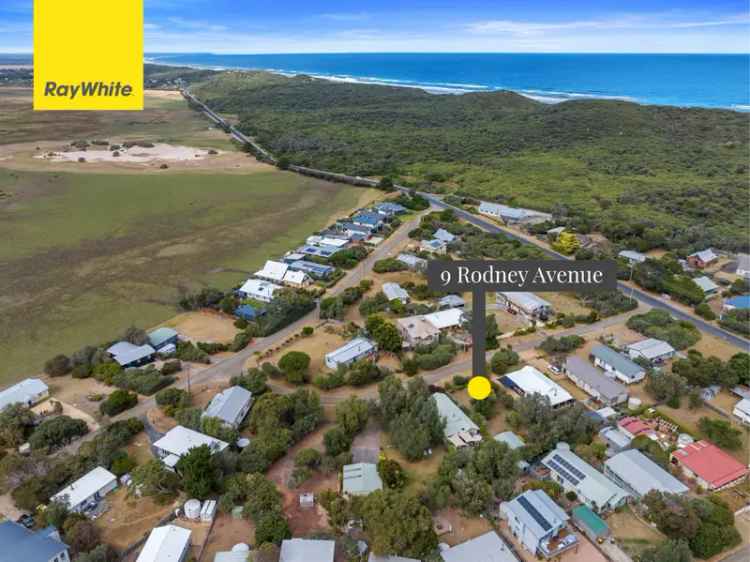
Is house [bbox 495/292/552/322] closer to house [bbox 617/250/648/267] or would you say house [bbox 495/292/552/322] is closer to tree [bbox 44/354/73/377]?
house [bbox 617/250/648/267]

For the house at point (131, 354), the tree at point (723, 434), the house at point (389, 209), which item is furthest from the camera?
the house at point (389, 209)

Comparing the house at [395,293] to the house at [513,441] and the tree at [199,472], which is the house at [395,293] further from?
the tree at [199,472]

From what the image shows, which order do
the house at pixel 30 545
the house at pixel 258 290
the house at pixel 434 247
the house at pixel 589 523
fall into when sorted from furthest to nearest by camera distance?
the house at pixel 434 247, the house at pixel 258 290, the house at pixel 589 523, the house at pixel 30 545

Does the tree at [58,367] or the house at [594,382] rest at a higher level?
the house at [594,382]

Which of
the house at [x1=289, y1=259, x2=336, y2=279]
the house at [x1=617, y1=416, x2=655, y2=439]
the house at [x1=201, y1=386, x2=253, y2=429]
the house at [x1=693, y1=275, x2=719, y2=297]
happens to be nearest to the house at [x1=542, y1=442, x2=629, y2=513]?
the house at [x1=617, y1=416, x2=655, y2=439]

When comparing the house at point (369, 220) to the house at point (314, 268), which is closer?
the house at point (314, 268)

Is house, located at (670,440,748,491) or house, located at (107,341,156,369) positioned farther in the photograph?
house, located at (107,341,156,369)

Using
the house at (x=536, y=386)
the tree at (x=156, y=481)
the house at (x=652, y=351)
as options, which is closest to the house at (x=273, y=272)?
the house at (x=536, y=386)
